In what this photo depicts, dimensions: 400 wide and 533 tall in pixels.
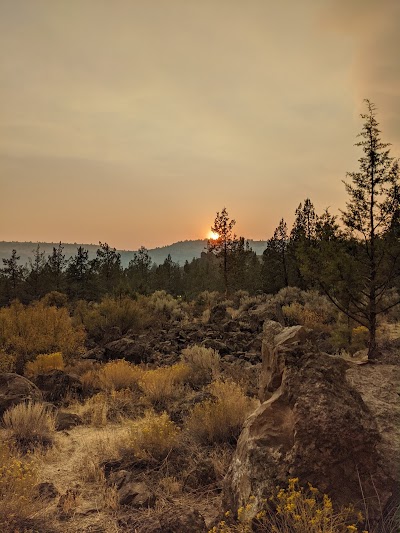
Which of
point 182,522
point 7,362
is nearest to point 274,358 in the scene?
point 182,522

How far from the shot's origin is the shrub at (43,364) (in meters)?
11.5

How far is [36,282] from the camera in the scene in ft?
103

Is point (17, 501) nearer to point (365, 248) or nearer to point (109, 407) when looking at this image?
point (109, 407)

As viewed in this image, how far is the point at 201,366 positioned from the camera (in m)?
11.7

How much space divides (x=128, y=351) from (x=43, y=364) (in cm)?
298

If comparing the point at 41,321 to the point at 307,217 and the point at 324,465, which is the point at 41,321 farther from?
the point at 307,217

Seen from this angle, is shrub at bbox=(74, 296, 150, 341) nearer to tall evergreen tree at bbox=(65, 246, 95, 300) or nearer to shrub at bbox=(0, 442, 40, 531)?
shrub at bbox=(0, 442, 40, 531)

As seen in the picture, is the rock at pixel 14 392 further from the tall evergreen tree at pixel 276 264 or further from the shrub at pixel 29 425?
the tall evergreen tree at pixel 276 264

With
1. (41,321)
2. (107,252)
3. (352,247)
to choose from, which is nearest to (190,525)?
(352,247)

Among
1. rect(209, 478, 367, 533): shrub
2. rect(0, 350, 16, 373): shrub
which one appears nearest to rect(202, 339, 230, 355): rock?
rect(0, 350, 16, 373): shrub

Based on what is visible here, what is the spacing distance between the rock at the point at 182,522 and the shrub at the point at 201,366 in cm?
646

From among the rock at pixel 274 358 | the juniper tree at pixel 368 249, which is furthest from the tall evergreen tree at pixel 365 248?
the rock at pixel 274 358

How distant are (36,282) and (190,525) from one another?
30176 mm

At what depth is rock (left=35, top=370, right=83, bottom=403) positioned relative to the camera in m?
9.91
